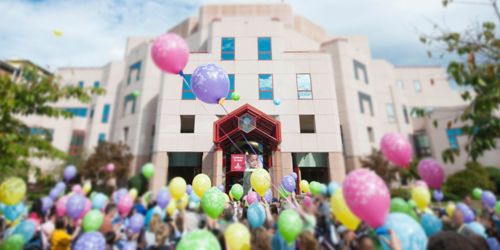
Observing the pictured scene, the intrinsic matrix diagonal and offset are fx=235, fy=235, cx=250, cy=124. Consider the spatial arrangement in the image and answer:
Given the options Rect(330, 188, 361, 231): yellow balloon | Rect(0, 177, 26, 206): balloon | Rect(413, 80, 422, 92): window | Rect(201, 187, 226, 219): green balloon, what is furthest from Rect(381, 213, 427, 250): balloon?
Rect(413, 80, 422, 92): window

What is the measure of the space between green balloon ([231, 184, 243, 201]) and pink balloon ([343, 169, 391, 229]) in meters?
1.95

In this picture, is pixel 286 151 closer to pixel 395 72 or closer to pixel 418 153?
pixel 418 153

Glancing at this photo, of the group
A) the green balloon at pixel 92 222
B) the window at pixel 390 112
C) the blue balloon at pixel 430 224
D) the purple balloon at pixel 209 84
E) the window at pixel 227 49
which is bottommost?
the green balloon at pixel 92 222

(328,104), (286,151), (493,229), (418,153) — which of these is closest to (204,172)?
(286,151)

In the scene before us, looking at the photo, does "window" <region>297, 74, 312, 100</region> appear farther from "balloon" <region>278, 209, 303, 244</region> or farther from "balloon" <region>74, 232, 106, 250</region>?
"balloon" <region>74, 232, 106, 250</region>

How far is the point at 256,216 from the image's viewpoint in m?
3.28

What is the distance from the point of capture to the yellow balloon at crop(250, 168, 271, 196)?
3.47m

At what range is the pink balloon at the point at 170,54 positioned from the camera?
10.9 feet

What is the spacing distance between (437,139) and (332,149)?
912 inches

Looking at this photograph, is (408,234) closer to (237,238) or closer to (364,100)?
(237,238)

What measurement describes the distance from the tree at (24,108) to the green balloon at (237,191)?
3.80 metres

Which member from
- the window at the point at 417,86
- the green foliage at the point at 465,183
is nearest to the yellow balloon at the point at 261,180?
the green foliage at the point at 465,183

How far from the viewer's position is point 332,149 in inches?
138

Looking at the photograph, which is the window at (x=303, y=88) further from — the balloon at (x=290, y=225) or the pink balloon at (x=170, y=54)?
the balloon at (x=290, y=225)
